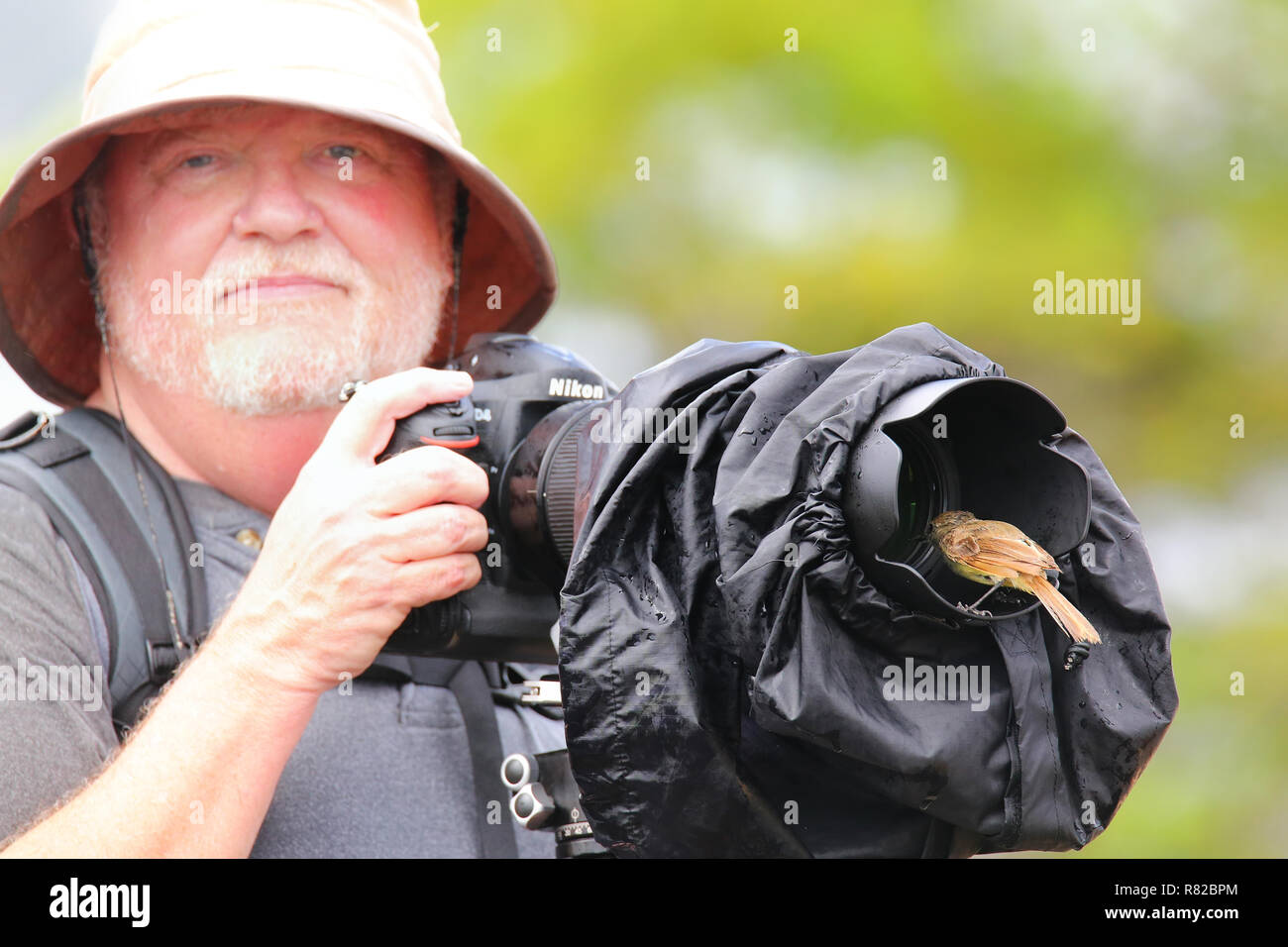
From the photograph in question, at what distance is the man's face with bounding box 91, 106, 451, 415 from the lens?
152 centimetres

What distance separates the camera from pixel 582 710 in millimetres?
976

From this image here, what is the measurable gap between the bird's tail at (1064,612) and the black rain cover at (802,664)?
0.11 ft

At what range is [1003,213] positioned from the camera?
3.72 meters

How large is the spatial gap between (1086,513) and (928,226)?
291cm

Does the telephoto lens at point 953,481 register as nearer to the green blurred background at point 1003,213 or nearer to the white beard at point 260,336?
the white beard at point 260,336

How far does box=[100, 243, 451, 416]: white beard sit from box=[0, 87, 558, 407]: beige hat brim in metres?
0.12

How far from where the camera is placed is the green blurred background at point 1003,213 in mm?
3668

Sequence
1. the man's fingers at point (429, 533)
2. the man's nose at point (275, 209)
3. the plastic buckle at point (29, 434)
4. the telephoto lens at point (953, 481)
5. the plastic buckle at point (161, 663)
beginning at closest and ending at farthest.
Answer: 1. the telephoto lens at point (953, 481)
2. the man's fingers at point (429, 533)
3. the plastic buckle at point (161, 663)
4. the plastic buckle at point (29, 434)
5. the man's nose at point (275, 209)

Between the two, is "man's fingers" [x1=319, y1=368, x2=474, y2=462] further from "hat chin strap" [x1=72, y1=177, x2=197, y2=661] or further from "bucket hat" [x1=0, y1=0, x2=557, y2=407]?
"bucket hat" [x1=0, y1=0, x2=557, y2=407]

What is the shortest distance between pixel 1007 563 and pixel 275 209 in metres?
0.96

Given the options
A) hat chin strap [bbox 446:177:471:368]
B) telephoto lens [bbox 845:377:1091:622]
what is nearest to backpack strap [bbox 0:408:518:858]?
hat chin strap [bbox 446:177:471:368]

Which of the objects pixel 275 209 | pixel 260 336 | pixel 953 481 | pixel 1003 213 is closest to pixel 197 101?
pixel 275 209

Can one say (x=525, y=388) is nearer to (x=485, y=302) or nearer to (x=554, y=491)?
(x=554, y=491)

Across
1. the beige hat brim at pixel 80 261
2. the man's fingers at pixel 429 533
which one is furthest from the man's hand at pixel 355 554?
the beige hat brim at pixel 80 261
